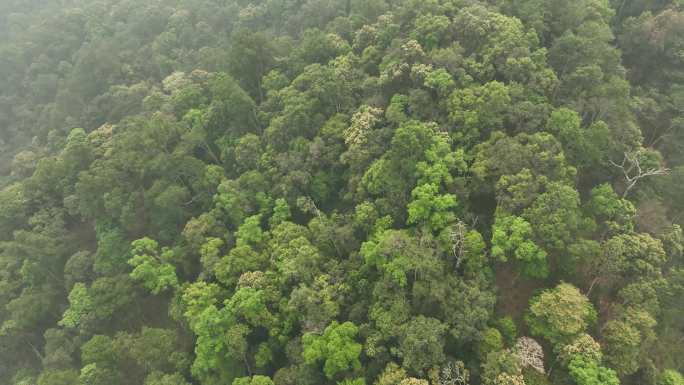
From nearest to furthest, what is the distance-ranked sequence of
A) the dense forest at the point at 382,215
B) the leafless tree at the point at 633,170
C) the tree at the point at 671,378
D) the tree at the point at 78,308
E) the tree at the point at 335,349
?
the tree at the point at 671,378
the tree at the point at 335,349
the dense forest at the point at 382,215
the leafless tree at the point at 633,170
the tree at the point at 78,308

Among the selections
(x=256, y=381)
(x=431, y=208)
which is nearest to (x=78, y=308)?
(x=256, y=381)

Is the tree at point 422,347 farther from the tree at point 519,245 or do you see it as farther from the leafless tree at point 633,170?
the leafless tree at point 633,170

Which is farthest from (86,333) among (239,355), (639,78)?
(639,78)

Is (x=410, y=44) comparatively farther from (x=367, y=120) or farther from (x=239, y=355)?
(x=239, y=355)

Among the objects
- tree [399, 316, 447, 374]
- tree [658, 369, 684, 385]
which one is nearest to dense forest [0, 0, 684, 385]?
tree [399, 316, 447, 374]

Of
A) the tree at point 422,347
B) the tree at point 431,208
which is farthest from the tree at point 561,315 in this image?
the tree at point 431,208

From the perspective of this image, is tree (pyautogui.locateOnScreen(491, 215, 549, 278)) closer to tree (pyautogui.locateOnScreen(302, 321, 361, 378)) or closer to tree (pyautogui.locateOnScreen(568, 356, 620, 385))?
tree (pyautogui.locateOnScreen(568, 356, 620, 385))
